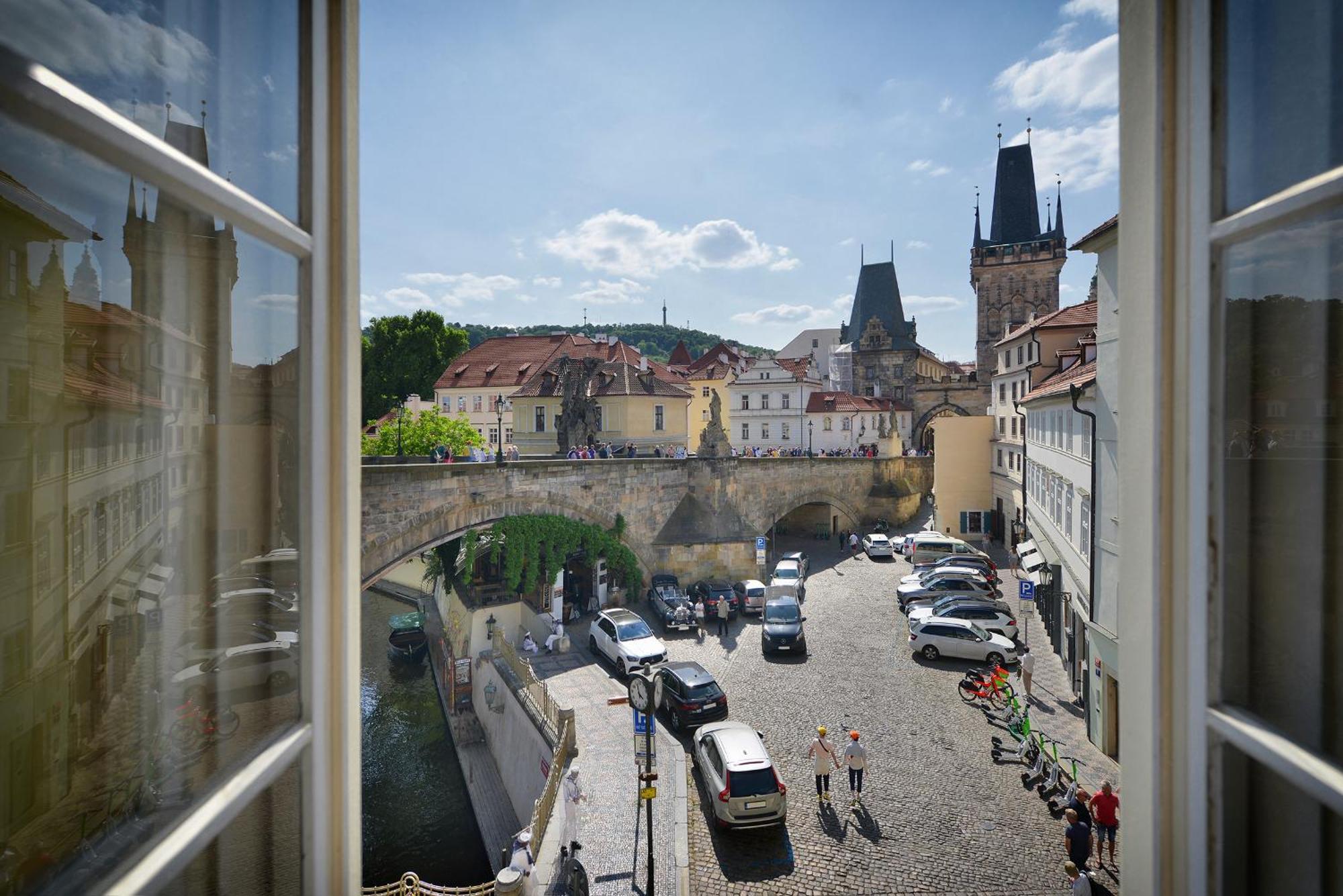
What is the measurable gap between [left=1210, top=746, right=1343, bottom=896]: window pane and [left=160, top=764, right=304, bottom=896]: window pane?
1645mm

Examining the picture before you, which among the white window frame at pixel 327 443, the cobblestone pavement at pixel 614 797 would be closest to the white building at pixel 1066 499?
the cobblestone pavement at pixel 614 797

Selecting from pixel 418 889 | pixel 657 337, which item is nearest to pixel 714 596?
pixel 418 889

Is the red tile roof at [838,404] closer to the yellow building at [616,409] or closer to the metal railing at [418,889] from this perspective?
the yellow building at [616,409]

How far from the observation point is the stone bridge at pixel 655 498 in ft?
53.4

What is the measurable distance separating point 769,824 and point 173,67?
32.3 ft

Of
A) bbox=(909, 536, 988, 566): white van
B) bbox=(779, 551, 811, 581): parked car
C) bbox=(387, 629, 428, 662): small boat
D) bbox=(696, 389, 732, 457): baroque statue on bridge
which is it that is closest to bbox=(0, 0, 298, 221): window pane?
bbox=(387, 629, 428, 662): small boat

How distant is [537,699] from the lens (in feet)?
43.7

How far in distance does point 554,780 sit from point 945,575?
15508mm

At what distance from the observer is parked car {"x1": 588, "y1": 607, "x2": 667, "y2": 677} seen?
16.3 m

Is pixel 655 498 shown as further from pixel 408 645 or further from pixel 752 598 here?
pixel 408 645

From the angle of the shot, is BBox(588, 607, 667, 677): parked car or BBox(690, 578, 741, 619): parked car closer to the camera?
BBox(588, 607, 667, 677): parked car

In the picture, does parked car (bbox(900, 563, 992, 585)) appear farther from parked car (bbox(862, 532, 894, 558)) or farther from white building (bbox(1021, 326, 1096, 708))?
parked car (bbox(862, 532, 894, 558))

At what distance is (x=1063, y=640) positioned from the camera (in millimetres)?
16406

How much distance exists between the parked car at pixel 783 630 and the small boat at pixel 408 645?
10.6 metres
